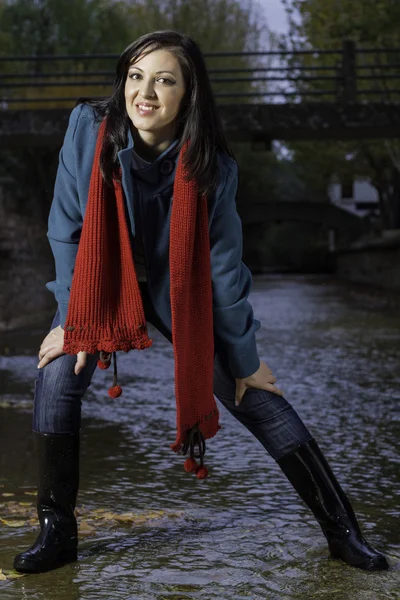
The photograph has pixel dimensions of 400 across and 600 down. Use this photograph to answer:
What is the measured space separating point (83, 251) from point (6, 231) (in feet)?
58.3

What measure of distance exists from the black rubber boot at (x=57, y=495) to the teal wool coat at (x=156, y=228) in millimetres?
380

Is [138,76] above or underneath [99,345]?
above

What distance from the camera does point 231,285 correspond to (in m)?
3.73

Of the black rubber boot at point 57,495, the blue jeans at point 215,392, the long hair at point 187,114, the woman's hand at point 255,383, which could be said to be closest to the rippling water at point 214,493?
the black rubber boot at point 57,495

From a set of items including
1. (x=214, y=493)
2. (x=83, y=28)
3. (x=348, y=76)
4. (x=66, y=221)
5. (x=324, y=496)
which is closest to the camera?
(x=66, y=221)

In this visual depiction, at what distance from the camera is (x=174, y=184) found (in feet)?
11.9

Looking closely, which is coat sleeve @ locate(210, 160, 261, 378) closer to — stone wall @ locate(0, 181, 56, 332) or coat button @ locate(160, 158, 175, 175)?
coat button @ locate(160, 158, 175, 175)

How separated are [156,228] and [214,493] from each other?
1635 mm

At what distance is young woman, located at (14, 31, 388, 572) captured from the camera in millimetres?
3594

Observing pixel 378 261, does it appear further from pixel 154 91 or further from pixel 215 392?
pixel 154 91

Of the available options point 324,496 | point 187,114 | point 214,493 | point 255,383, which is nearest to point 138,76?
point 187,114

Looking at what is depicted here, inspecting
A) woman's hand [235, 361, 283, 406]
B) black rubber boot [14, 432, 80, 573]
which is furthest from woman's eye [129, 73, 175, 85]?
black rubber boot [14, 432, 80, 573]

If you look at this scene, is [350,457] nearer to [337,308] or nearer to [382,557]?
[382,557]

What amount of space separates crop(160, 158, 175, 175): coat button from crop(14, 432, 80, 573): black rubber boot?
838 millimetres
